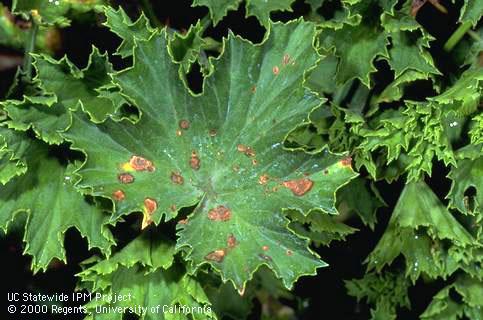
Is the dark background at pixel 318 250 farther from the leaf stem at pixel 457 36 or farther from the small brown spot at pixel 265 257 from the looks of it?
the small brown spot at pixel 265 257

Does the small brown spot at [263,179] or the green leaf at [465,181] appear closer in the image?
the small brown spot at [263,179]

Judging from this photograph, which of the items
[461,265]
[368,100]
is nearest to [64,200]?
[368,100]

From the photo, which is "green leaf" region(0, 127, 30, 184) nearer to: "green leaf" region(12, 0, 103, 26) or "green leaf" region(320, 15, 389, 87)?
"green leaf" region(12, 0, 103, 26)

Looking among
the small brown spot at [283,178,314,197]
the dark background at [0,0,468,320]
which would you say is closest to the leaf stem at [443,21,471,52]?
the dark background at [0,0,468,320]

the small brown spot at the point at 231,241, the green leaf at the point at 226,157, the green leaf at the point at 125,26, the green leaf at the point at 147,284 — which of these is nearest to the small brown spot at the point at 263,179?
the green leaf at the point at 226,157

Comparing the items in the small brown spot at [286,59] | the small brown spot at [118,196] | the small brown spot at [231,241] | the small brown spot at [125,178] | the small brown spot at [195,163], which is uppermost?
the small brown spot at [286,59]

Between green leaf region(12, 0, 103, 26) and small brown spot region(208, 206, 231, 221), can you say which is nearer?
small brown spot region(208, 206, 231, 221)
